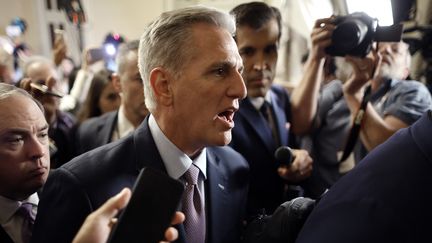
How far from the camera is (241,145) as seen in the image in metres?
1.23

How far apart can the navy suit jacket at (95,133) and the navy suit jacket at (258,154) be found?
55 centimetres

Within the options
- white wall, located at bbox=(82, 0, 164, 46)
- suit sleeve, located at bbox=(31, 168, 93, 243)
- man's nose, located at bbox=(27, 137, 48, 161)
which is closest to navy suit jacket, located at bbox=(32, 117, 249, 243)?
suit sleeve, located at bbox=(31, 168, 93, 243)

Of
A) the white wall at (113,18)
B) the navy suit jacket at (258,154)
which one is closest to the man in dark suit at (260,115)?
the navy suit jacket at (258,154)

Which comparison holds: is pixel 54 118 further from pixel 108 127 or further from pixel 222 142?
pixel 222 142

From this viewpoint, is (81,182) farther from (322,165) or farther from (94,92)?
(94,92)

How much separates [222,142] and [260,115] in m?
0.47

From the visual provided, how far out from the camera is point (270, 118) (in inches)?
50.8

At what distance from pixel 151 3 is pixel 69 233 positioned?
4311 millimetres

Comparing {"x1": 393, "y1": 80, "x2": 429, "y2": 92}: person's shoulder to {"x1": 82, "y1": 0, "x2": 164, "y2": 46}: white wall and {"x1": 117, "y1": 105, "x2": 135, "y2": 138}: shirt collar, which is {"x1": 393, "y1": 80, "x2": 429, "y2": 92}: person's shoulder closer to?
{"x1": 117, "y1": 105, "x2": 135, "y2": 138}: shirt collar

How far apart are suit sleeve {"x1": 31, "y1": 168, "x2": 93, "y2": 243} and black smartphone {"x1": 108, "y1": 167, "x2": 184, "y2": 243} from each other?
0.28 m

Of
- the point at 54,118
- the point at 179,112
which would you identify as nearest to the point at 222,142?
the point at 179,112

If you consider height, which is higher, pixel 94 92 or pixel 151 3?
pixel 151 3

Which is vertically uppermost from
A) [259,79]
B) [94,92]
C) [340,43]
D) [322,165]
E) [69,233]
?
[340,43]

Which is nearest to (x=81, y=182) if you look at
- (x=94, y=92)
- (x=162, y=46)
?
(x=162, y=46)
